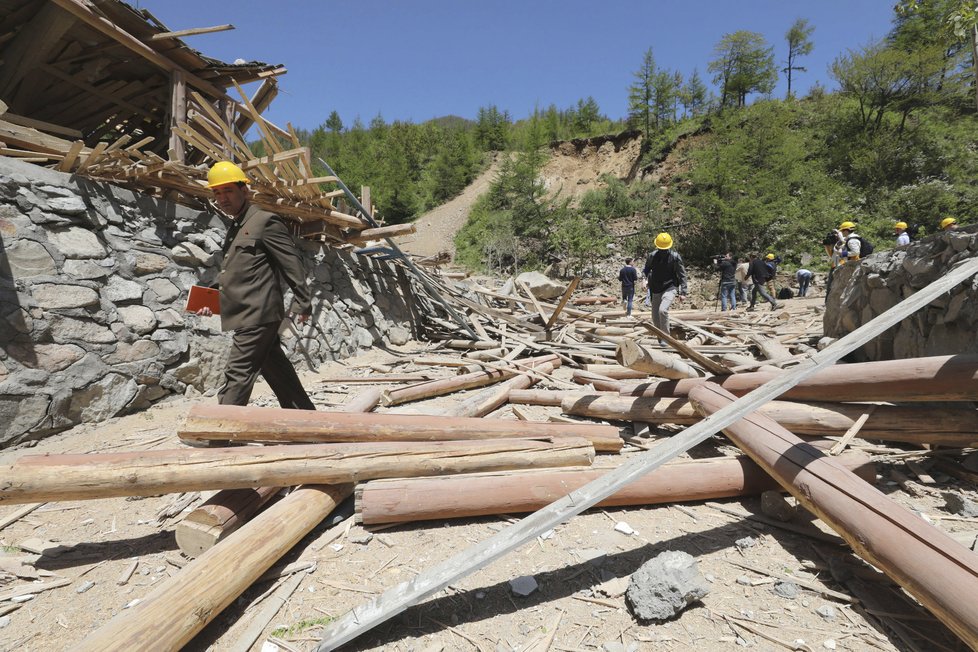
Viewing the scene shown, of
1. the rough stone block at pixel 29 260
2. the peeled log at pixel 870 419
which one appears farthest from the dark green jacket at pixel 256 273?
the peeled log at pixel 870 419

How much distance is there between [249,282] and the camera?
3.21 m

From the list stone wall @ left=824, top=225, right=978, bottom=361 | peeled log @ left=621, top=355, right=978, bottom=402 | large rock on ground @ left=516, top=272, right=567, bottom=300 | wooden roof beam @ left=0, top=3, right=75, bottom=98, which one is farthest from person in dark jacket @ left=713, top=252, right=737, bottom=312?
wooden roof beam @ left=0, top=3, right=75, bottom=98

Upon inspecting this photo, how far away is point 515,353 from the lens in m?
6.82

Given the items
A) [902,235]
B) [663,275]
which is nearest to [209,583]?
[663,275]

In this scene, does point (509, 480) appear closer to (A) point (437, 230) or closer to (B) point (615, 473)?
(B) point (615, 473)

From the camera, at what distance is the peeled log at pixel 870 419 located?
9.16ft

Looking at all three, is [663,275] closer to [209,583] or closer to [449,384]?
[449,384]

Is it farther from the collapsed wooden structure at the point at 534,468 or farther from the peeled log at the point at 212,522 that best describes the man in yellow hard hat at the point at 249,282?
the peeled log at the point at 212,522

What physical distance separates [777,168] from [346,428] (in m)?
25.9

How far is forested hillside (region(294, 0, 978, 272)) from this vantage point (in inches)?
805

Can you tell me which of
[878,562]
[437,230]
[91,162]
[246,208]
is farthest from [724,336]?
[437,230]

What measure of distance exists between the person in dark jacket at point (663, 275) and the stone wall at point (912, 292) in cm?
218

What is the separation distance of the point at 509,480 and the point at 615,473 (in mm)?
712

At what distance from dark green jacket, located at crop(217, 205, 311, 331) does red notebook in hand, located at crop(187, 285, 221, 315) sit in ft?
1.33
